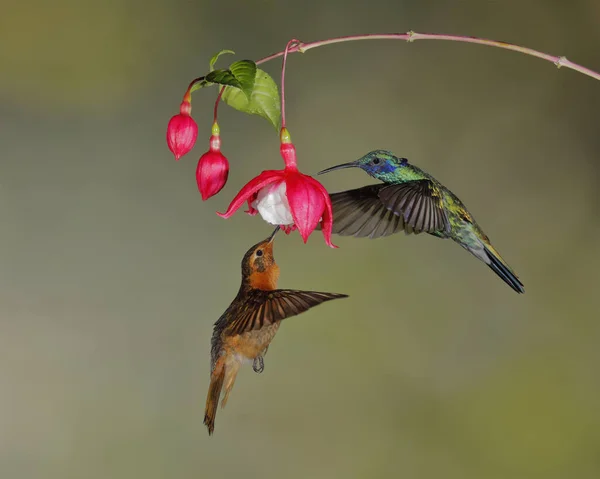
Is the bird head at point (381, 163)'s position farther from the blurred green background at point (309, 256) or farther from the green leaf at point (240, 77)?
the blurred green background at point (309, 256)

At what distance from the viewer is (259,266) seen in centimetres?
90

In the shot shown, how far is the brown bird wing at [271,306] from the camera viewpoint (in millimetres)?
734

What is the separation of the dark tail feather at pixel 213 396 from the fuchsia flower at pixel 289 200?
31 centimetres

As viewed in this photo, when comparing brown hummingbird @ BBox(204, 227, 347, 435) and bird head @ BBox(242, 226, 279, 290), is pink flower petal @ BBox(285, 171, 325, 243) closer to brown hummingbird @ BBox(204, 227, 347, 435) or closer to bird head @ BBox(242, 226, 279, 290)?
brown hummingbird @ BBox(204, 227, 347, 435)

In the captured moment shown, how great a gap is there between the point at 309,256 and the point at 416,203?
115cm

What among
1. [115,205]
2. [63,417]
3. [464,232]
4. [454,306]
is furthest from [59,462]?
[464,232]

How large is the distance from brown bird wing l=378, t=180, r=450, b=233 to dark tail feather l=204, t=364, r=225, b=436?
39 cm

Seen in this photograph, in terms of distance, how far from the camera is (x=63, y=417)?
185cm

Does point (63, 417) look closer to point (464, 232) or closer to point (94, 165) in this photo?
point (94, 165)

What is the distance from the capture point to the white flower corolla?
28.1 inches

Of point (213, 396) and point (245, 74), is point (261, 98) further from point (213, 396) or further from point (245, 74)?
point (213, 396)

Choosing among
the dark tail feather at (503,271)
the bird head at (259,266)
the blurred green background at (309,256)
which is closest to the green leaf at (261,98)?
the bird head at (259,266)

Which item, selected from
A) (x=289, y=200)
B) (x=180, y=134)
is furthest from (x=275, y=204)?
(x=180, y=134)

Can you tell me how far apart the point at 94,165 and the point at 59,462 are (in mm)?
784
